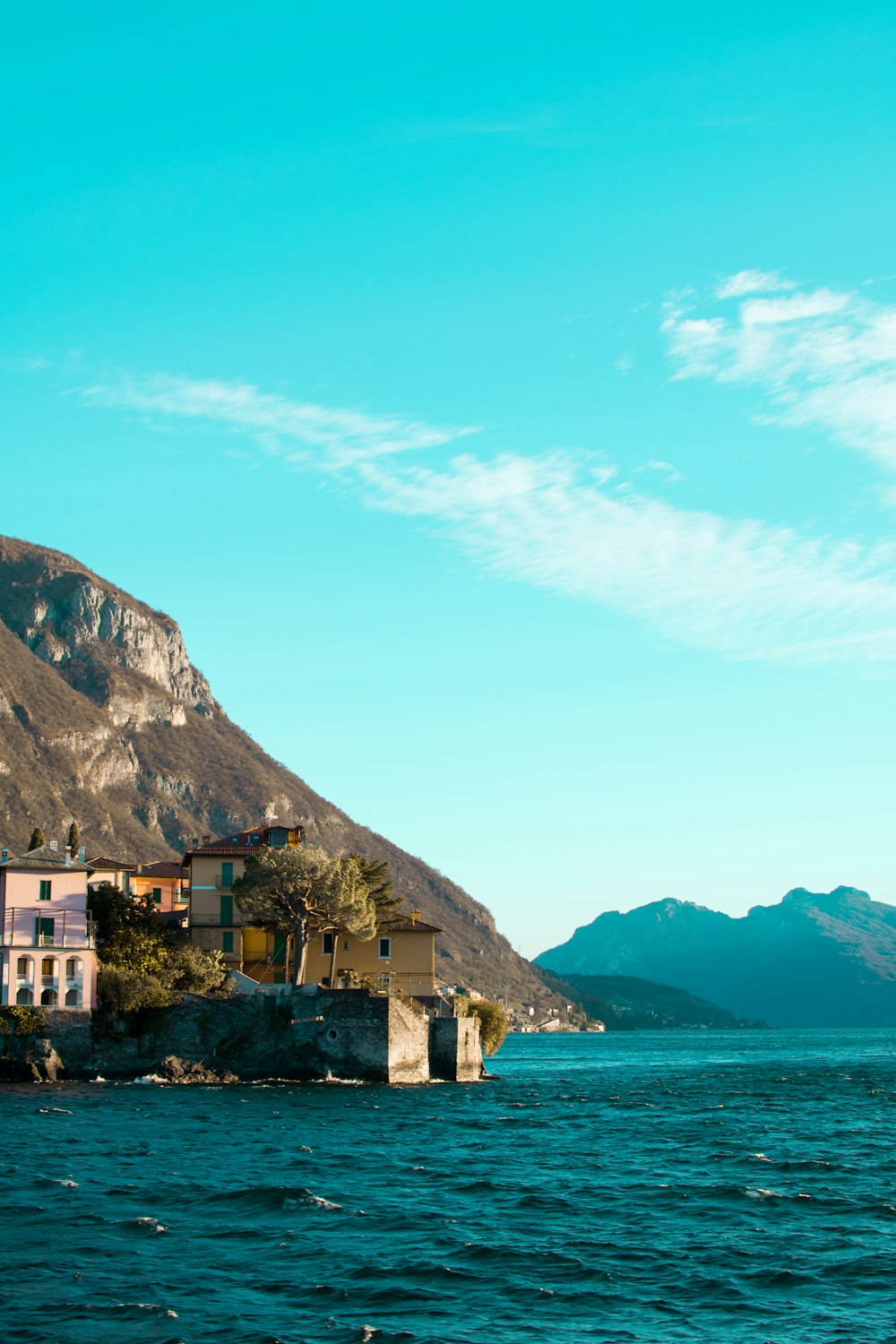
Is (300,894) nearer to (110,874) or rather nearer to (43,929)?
(43,929)

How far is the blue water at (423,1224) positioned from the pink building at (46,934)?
9346mm

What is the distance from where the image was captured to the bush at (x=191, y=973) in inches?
3063

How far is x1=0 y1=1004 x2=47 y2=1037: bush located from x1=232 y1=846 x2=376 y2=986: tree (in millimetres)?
13951

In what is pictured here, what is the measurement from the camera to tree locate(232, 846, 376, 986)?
79.6 meters

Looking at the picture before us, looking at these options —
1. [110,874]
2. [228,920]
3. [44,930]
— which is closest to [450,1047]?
[228,920]

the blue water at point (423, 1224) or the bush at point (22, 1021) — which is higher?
the bush at point (22, 1021)

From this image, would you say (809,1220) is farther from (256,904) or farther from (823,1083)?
(823,1083)

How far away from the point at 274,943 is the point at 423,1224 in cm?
5416

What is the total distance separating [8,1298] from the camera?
86.9ft

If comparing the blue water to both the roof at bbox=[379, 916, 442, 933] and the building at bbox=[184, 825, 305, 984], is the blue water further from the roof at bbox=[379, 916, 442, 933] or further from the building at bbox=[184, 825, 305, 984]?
the roof at bbox=[379, 916, 442, 933]

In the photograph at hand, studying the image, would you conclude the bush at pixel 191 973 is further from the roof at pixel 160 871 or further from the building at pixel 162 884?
the roof at pixel 160 871

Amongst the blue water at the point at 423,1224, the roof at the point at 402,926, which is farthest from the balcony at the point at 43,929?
the roof at the point at 402,926

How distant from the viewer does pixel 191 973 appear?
78.1 m

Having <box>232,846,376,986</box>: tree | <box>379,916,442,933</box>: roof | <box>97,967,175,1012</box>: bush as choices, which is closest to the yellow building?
<box>379,916,442,933</box>: roof
